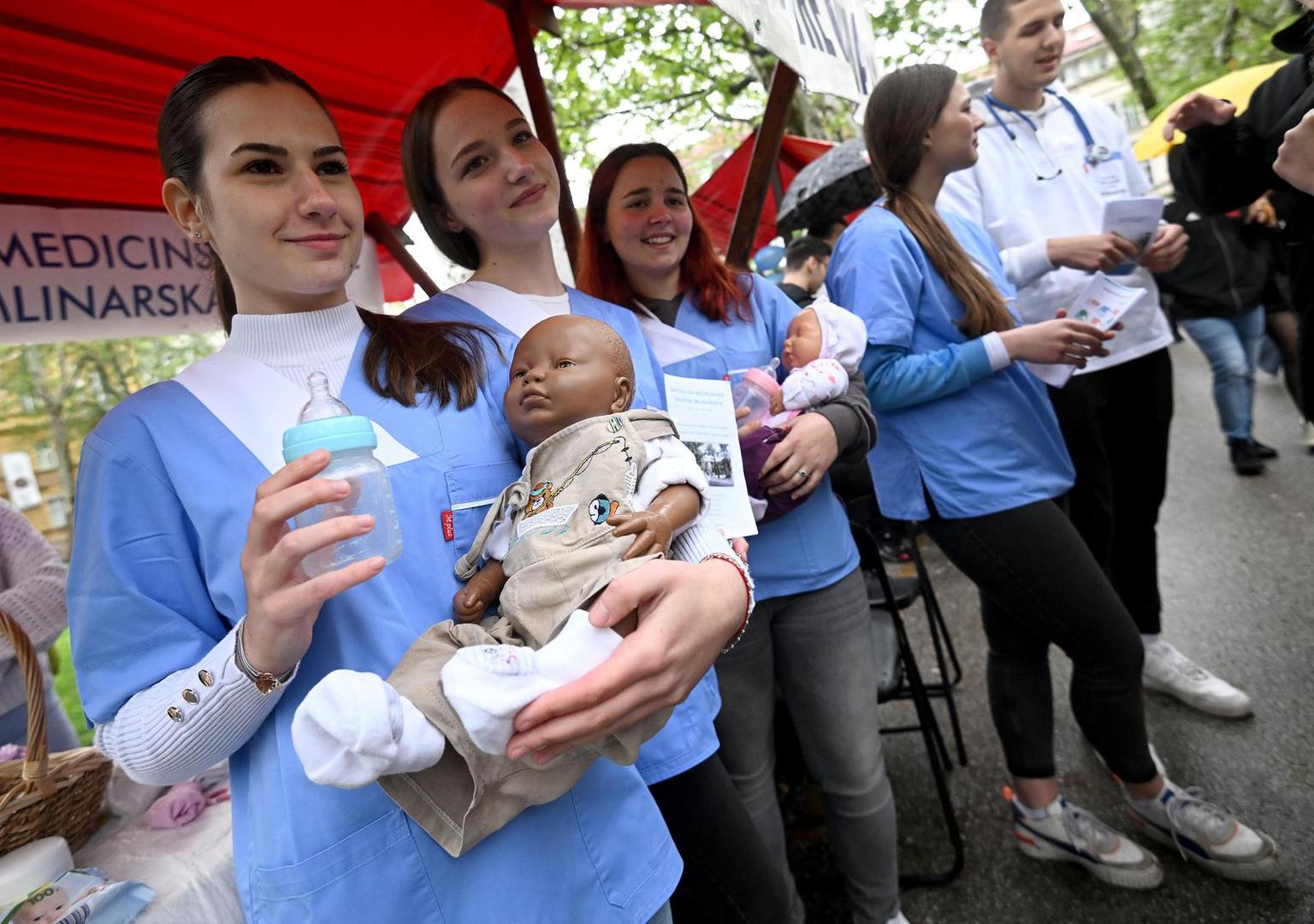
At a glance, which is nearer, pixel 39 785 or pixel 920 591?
pixel 39 785

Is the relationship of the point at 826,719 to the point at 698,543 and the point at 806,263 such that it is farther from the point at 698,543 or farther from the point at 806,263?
the point at 806,263

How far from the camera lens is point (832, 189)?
4785 mm

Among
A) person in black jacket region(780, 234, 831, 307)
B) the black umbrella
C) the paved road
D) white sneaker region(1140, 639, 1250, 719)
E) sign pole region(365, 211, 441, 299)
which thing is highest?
sign pole region(365, 211, 441, 299)

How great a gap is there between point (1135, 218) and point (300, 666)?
2.71 m

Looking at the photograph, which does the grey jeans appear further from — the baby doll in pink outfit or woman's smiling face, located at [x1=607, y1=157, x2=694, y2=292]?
woman's smiling face, located at [x1=607, y1=157, x2=694, y2=292]

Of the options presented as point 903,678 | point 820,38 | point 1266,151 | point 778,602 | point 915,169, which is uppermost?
point 820,38

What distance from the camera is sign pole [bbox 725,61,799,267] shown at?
3.10 metres

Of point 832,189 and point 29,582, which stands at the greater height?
point 832,189

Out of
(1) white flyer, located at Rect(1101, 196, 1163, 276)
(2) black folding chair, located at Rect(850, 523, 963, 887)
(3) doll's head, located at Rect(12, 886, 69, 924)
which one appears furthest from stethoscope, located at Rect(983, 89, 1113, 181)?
(3) doll's head, located at Rect(12, 886, 69, 924)

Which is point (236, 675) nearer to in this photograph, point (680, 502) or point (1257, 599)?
point (680, 502)

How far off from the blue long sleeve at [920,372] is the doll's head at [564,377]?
3.41ft

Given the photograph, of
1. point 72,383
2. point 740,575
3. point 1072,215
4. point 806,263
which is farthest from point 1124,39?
point 72,383

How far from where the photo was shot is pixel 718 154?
21.1 metres

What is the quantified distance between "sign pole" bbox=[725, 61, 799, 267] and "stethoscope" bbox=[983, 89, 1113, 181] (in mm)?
780
